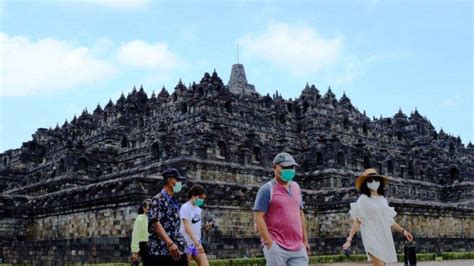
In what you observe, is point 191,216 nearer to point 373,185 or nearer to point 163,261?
point 163,261

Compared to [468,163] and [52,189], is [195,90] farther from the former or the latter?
[468,163]

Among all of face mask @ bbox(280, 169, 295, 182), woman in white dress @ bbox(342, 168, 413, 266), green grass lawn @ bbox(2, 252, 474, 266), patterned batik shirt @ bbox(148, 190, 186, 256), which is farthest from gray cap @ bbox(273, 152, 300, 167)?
green grass lawn @ bbox(2, 252, 474, 266)

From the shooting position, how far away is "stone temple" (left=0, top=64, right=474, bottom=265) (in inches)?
923

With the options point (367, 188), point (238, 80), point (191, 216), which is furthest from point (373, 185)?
point (238, 80)

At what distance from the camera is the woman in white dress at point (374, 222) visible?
8328 millimetres

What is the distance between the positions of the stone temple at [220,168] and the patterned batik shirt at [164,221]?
11587mm

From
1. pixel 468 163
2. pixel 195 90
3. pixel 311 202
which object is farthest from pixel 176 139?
pixel 468 163

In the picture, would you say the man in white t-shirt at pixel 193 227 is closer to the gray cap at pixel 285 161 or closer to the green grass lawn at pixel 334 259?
the gray cap at pixel 285 161

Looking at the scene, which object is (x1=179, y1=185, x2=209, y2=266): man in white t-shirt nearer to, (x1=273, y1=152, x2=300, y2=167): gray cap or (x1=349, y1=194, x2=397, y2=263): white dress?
(x1=273, y1=152, x2=300, y2=167): gray cap

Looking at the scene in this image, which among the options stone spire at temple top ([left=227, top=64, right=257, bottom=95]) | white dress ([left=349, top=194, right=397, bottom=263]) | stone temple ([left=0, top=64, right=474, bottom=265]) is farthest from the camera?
stone spire at temple top ([left=227, top=64, right=257, bottom=95])

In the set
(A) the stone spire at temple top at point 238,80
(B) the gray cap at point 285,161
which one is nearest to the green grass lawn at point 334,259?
(B) the gray cap at point 285,161

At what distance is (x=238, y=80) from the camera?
191 ft

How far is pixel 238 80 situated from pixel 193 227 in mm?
48870

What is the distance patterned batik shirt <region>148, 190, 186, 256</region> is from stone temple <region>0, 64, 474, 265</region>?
38.0 feet
